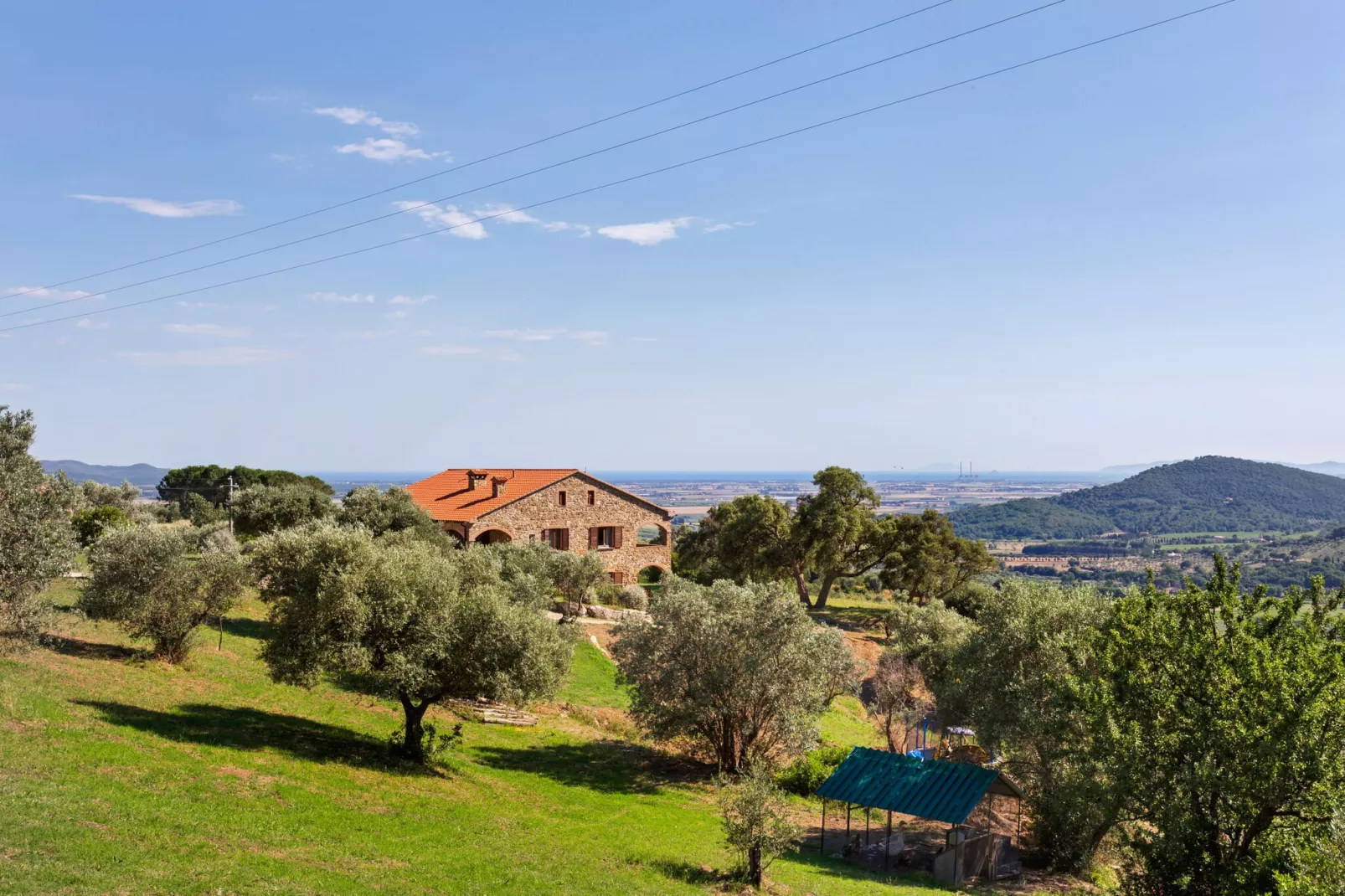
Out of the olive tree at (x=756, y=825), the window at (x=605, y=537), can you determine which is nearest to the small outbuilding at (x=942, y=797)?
Answer: the olive tree at (x=756, y=825)

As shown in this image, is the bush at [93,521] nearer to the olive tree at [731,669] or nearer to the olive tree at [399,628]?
the olive tree at [399,628]

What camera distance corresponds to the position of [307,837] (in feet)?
55.5

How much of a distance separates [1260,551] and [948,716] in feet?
377

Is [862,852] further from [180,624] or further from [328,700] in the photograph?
[180,624]

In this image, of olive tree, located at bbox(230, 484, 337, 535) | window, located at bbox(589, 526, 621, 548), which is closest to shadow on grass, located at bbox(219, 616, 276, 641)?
olive tree, located at bbox(230, 484, 337, 535)

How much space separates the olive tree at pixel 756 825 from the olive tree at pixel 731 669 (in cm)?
858

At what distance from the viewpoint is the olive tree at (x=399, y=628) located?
910 inches

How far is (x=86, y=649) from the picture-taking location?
2839 centimetres

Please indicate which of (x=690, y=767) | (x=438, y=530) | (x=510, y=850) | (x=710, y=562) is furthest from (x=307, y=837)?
(x=710, y=562)

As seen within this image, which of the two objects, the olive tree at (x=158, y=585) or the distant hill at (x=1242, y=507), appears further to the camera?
the distant hill at (x=1242, y=507)

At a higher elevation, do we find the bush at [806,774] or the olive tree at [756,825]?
the olive tree at [756,825]

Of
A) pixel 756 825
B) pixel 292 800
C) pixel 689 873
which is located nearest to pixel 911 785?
pixel 756 825

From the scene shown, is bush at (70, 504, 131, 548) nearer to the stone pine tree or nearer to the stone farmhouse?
the stone farmhouse

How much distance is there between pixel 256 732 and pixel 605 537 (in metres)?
43.8
